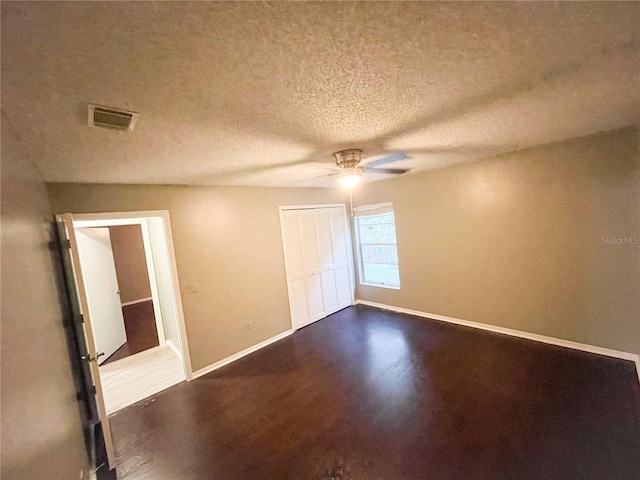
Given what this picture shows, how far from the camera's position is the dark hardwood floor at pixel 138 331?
409cm

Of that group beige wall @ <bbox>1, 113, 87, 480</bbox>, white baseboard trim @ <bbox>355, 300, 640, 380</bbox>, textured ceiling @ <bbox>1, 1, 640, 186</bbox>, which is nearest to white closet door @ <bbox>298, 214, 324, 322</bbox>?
white baseboard trim @ <bbox>355, 300, 640, 380</bbox>

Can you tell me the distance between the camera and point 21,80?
0.92m

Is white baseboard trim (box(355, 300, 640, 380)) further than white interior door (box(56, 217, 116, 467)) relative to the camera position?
Yes

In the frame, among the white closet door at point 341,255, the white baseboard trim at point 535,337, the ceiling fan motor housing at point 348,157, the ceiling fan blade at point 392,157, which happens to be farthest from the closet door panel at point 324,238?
the ceiling fan motor housing at point 348,157

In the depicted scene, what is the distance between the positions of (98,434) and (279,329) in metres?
2.21

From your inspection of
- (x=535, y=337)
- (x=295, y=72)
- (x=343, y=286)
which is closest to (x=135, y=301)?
(x=343, y=286)

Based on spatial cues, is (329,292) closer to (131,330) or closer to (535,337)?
(535,337)

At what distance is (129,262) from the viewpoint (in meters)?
7.00

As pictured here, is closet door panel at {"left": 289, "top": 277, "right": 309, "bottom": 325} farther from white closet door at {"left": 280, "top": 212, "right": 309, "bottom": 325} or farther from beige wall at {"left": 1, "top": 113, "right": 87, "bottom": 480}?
beige wall at {"left": 1, "top": 113, "right": 87, "bottom": 480}

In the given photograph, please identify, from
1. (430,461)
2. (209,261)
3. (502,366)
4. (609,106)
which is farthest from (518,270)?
(209,261)

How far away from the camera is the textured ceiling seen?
2.52 ft

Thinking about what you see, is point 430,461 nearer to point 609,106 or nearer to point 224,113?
point 224,113

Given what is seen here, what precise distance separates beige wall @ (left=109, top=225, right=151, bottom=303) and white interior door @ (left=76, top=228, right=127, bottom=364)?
9.64ft

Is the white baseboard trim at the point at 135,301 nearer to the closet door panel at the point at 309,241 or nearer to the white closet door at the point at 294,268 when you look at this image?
the white closet door at the point at 294,268
